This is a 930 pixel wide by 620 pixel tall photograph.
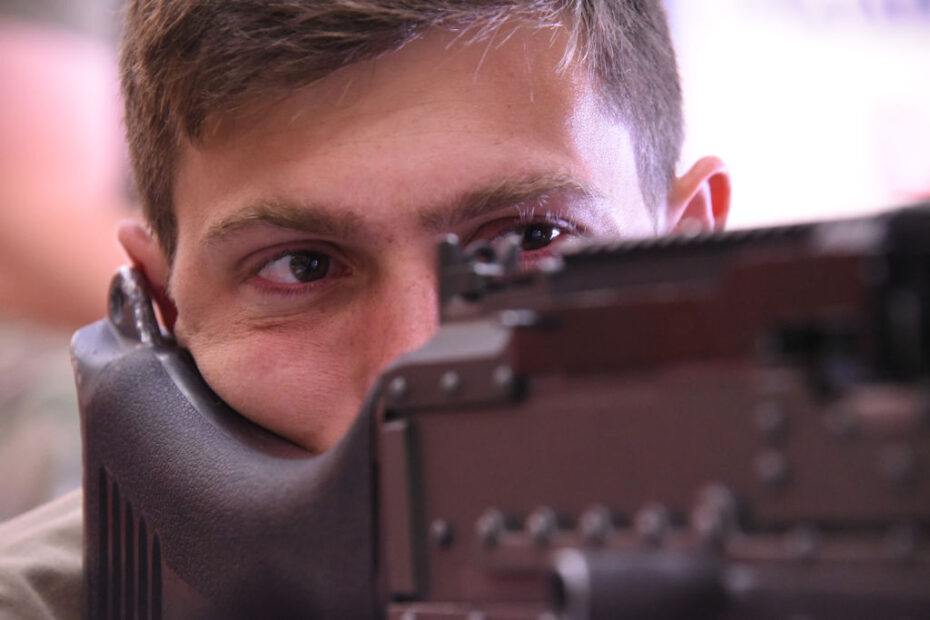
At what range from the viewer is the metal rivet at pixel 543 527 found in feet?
1.74

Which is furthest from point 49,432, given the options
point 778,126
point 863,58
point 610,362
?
point 610,362

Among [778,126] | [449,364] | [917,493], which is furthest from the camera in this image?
[778,126]

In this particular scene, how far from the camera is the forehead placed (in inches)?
35.1

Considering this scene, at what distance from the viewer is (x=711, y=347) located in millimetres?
491

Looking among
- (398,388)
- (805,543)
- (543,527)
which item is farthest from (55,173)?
(805,543)

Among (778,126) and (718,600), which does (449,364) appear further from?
(778,126)

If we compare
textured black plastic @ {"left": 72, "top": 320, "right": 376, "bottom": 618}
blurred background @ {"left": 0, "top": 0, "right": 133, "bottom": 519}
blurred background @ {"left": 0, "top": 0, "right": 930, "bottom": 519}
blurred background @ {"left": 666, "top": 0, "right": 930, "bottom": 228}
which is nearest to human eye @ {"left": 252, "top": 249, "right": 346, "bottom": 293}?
textured black plastic @ {"left": 72, "top": 320, "right": 376, "bottom": 618}

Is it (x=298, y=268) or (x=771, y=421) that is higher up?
(x=298, y=268)

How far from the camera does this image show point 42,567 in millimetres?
1011

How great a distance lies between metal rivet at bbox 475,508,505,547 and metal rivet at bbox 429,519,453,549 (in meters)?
0.03

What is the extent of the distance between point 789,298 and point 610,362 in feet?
0.30

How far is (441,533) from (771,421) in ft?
0.64

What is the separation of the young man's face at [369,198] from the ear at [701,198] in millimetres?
174

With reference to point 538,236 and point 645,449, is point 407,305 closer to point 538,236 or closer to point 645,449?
point 538,236
